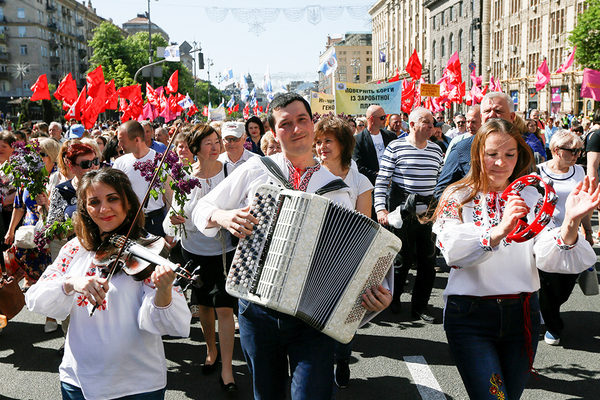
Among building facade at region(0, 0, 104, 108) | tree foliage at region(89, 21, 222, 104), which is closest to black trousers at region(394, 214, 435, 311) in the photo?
tree foliage at region(89, 21, 222, 104)

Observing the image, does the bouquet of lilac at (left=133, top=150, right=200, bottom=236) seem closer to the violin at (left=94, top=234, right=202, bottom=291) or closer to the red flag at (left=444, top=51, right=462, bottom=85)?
the violin at (left=94, top=234, right=202, bottom=291)

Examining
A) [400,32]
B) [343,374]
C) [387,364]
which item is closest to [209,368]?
[343,374]

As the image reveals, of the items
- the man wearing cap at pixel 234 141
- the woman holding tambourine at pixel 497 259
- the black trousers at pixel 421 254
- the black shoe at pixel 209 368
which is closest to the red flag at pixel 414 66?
the black trousers at pixel 421 254

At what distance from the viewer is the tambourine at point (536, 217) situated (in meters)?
2.56

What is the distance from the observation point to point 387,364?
5.04 meters

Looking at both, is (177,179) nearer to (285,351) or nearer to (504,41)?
(285,351)

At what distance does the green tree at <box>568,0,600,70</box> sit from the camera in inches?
1075

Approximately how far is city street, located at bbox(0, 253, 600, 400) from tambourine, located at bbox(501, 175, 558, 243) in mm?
2192

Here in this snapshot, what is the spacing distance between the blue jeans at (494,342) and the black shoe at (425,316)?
3206 millimetres

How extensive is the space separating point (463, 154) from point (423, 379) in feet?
6.20

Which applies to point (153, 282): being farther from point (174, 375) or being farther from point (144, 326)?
point (174, 375)

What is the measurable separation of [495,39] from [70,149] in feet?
177

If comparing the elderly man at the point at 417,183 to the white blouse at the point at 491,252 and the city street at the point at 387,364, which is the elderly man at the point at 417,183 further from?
the white blouse at the point at 491,252

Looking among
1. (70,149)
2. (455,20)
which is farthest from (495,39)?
(70,149)
